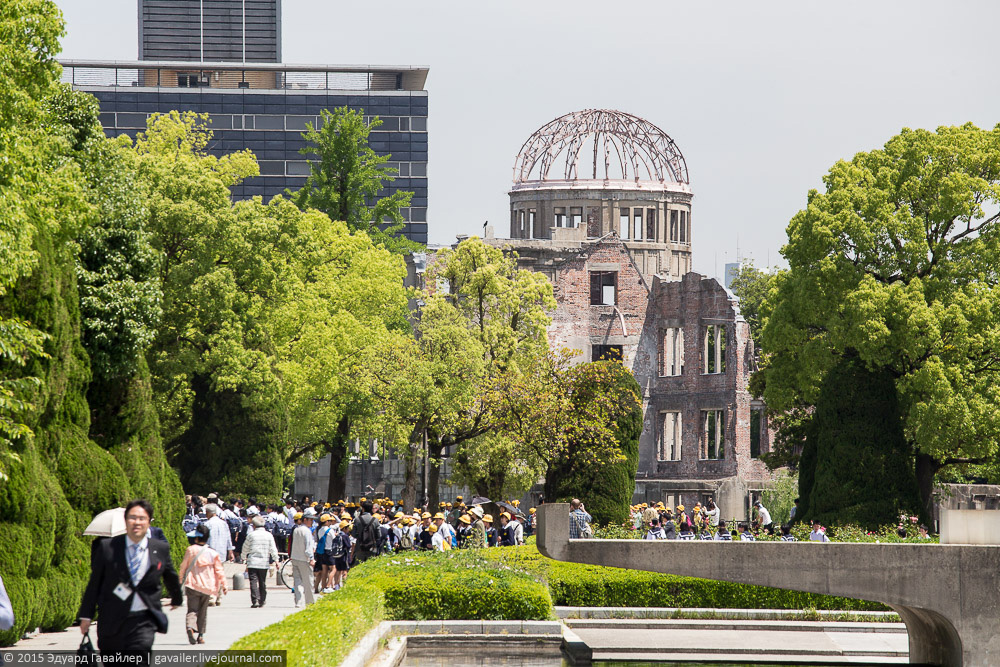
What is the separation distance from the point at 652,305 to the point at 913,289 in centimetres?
2486

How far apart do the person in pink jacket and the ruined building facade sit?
34631mm

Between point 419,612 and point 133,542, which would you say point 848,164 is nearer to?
point 419,612

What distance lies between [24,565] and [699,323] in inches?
1800

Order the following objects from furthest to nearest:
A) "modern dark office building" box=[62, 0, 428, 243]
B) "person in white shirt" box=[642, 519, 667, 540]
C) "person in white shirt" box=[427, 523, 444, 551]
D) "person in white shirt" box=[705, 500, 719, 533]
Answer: "modern dark office building" box=[62, 0, 428, 243] < "person in white shirt" box=[642, 519, 667, 540] < "person in white shirt" box=[705, 500, 719, 533] < "person in white shirt" box=[427, 523, 444, 551]

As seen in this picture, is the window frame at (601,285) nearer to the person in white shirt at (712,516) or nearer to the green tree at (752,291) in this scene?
the green tree at (752,291)

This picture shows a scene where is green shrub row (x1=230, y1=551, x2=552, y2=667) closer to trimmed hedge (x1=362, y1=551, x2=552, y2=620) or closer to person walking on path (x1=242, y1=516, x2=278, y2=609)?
trimmed hedge (x1=362, y1=551, x2=552, y2=620)

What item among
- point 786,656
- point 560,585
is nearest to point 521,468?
point 560,585

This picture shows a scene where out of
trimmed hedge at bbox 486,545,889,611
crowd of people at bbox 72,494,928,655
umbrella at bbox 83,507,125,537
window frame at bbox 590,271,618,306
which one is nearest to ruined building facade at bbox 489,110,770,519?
window frame at bbox 590,271,618,306

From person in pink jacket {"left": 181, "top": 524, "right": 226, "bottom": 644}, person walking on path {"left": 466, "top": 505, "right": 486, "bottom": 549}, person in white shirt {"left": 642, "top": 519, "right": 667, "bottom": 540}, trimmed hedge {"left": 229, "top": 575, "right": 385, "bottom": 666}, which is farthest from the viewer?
person walking on path {"left": 466, "top": 505, "right": 486, "bottom": 549}

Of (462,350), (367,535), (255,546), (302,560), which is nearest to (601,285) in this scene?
(462,350)

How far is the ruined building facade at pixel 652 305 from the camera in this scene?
5900 centimetres

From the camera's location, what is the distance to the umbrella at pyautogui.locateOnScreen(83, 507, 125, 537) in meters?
11.5

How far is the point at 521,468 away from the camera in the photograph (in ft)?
156

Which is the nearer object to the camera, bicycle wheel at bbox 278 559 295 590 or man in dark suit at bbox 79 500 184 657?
man in dark suit at bbox 79 500 184 657
